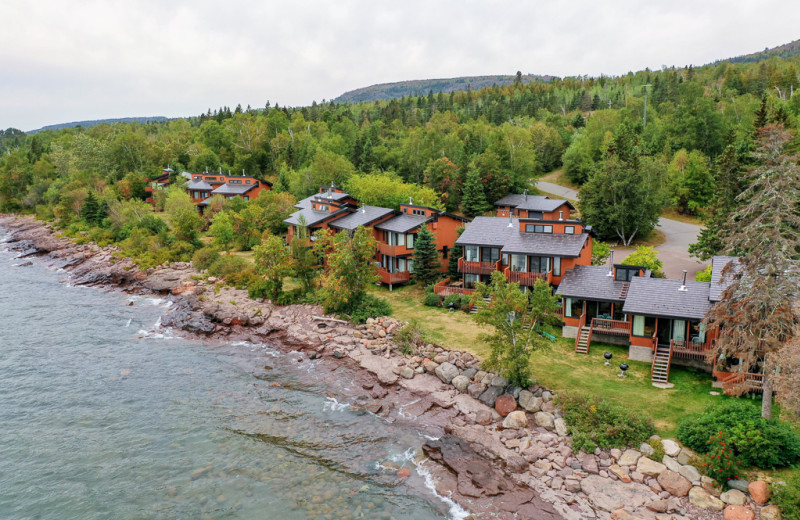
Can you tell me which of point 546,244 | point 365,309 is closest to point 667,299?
point 546,244

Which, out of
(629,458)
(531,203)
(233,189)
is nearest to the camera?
(629,458)

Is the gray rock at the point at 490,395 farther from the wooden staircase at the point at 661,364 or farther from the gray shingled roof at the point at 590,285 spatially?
the gray shingled roof at the point at 590,285

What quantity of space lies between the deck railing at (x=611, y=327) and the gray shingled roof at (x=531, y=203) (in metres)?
31.8

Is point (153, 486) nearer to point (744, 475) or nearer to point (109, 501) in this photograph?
point (109, 501)

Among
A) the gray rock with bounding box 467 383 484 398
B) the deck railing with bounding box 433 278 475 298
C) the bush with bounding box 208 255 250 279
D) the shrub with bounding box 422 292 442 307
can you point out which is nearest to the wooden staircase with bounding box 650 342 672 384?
the gray rock with bounding box 467 383 484 398

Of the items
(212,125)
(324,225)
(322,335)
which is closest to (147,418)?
(322,335)

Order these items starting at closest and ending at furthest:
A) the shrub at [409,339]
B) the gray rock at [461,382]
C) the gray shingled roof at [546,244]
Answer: the gray rock at [461,382] < the shrub at [409,339] < the gray shingled roof at [546,244]

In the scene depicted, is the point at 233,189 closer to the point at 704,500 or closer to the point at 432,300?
the point at 432,300

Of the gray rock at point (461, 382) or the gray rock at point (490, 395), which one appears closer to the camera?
the gray rock at point (490, 395)

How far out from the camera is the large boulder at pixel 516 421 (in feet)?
84.4

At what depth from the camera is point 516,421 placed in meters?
25.8

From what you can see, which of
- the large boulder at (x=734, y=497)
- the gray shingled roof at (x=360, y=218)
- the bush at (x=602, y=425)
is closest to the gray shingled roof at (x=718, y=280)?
the bush at (x=602, y=425)

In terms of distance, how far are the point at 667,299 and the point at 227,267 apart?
42461 millimetres

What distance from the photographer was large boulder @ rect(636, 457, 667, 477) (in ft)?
70.0
